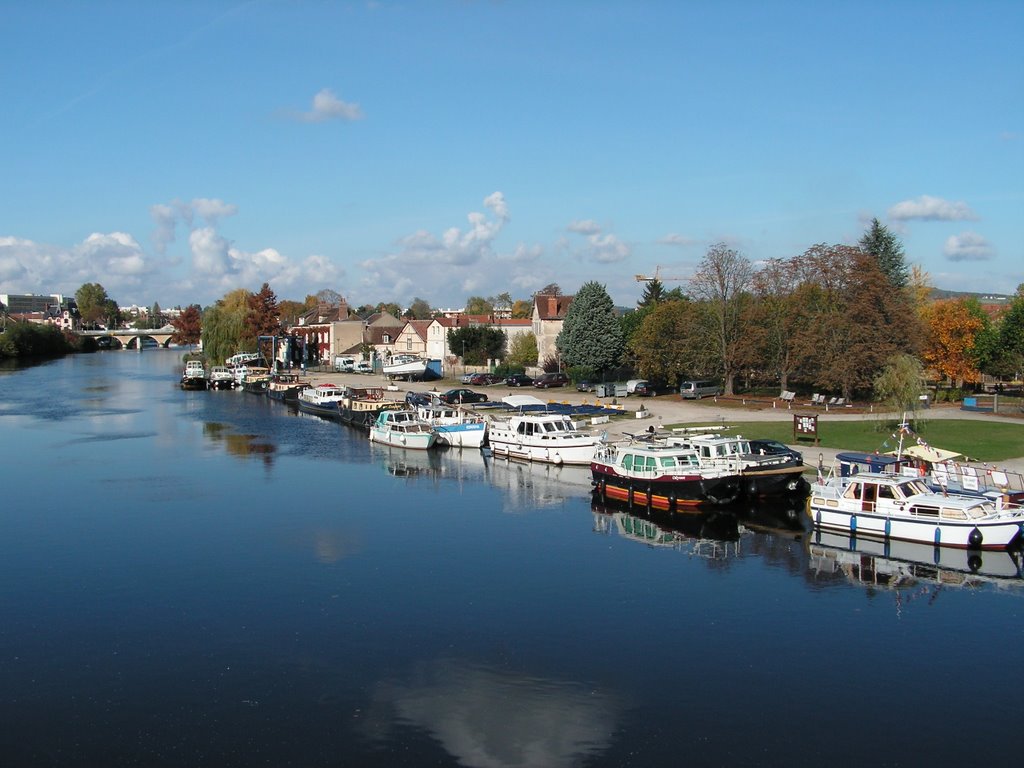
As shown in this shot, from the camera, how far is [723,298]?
75.1 meters

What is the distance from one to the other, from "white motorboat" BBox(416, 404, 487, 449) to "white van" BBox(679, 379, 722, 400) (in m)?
19.6

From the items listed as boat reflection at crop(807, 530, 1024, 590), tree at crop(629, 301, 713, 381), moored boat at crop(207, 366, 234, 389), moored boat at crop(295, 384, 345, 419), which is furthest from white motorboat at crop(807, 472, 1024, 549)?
moored boat at crop(207, 366, 234, 389)

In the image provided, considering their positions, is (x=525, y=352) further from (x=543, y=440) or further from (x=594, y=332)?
(x=543, y=440)

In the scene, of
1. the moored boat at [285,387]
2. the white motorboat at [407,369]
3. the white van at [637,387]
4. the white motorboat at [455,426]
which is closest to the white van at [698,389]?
the white van at [637,387]

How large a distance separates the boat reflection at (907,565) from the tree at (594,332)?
55.6 metres

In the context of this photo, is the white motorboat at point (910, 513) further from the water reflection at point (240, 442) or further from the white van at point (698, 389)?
the white van at point (698, 389)

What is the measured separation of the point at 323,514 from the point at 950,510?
23980mm

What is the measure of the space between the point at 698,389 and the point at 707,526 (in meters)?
37.3

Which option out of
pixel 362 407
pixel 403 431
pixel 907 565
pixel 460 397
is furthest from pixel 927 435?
pixel 362 407

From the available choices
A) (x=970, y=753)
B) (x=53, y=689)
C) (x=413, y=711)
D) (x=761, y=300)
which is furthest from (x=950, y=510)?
(x=761, y=300)

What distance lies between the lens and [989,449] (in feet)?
144

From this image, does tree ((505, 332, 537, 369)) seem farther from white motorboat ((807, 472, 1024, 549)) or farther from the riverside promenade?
white motorboat ((807, 472, 1024, 549))

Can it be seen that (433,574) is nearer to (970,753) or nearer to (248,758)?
(248,758)

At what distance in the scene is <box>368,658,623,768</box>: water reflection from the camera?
17.9 m
